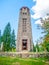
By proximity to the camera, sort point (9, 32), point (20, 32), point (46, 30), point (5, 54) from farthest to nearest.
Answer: point (9, 32)
point (20, 32)
point (5, 54)
point (46, 30)

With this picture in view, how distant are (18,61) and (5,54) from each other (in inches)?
185

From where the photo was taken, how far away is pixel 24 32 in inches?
1049

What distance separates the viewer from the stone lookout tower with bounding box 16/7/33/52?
26609mm

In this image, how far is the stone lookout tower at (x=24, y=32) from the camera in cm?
2661

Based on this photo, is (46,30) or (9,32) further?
(9,32)

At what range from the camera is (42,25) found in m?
19.5

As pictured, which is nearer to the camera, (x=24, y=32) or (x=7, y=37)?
(x=24, y=32)

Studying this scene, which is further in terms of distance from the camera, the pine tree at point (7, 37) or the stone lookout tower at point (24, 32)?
the pine tree at point (7, 37)

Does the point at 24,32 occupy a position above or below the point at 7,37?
below

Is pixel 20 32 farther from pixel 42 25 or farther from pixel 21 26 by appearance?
pixel 42 25

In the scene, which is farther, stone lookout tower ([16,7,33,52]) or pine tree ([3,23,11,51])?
pine tree ([3,23,11,51])

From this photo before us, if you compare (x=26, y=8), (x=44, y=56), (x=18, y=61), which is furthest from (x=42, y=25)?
(x=26, y=8)

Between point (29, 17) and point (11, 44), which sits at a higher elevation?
point (29, 17)

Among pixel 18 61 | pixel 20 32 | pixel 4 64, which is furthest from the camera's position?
pixel 20 32
